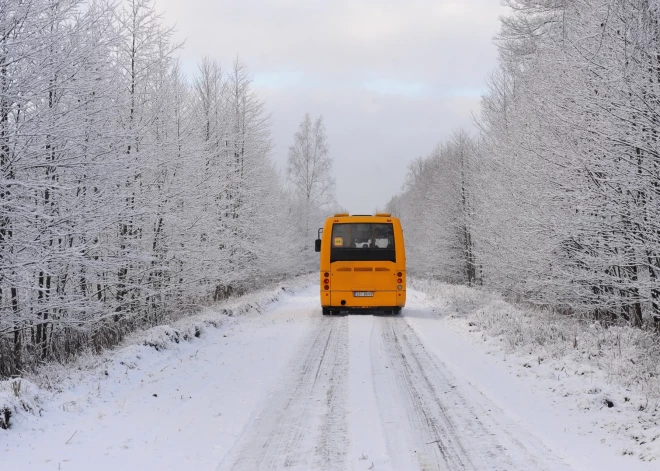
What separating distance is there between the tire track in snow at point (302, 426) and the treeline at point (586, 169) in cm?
478

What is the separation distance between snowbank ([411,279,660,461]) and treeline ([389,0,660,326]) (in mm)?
1095

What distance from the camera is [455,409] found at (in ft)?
16.8

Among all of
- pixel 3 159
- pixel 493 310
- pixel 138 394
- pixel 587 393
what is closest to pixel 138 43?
pixel 3 159

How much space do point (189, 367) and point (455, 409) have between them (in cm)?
406

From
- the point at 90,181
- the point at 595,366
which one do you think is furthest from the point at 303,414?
the point at 90,181

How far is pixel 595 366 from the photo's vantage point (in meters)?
6.14

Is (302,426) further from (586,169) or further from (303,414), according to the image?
(586,169)

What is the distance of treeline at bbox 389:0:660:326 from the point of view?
7.37m

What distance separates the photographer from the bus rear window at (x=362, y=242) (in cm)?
1380

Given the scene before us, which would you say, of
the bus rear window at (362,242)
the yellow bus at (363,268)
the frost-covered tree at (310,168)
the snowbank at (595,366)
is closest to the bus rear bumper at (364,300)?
the yellow bus at (363,268)

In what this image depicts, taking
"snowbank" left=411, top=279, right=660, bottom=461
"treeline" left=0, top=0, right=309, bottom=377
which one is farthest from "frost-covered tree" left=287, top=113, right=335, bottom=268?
"snowbank" left=411, top=279, right=660, bottom=461

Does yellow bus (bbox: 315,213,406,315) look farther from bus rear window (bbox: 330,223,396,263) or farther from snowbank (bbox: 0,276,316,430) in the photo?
snowbank (bbox: 0,276,316,430)

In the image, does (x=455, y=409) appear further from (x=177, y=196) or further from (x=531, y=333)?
(x=177, y=196)

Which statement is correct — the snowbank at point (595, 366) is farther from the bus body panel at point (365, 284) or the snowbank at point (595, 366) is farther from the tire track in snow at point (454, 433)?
the bus body panel at point (365, 284)
